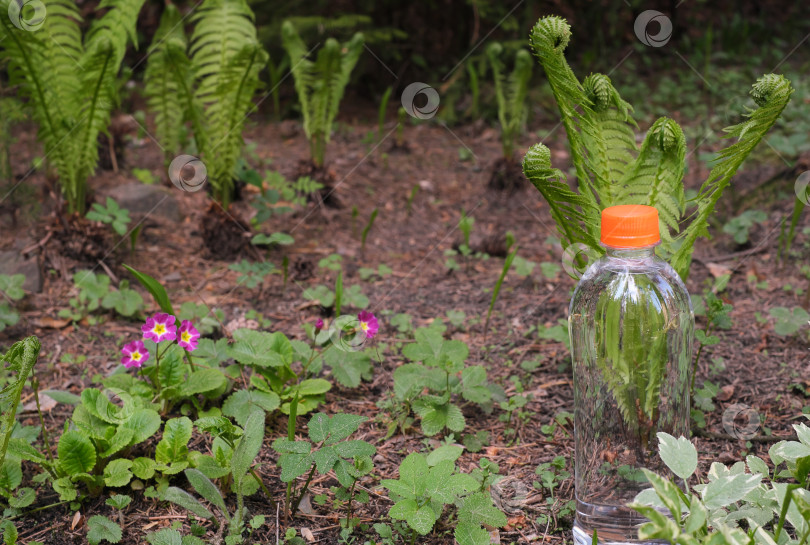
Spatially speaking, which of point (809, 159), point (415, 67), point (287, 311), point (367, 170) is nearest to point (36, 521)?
point (287, 311)

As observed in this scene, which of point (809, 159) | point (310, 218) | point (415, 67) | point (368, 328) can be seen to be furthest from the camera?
point (415, 67)

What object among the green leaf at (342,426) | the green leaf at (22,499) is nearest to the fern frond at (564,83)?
the green leaf at (342,426)

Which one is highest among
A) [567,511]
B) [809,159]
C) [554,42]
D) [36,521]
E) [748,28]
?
[748,28]

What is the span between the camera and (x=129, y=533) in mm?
1780

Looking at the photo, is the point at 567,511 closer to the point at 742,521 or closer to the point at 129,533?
the point at 742,521

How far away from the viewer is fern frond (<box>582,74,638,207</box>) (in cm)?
189

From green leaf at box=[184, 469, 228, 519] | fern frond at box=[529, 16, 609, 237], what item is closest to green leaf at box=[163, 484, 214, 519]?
green leaf at box=[184, 469, 228, 519]

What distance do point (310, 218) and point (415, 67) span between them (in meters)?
1.78

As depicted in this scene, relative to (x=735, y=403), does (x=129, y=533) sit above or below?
below

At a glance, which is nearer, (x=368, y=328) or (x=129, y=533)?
(x=129, y=533)

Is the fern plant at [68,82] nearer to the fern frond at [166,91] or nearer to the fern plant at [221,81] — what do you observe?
the fern plant at [221,81]

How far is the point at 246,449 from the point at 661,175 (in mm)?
1230

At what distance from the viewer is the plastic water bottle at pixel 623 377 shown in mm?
1747

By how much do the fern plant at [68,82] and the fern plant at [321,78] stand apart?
811 millimetres
